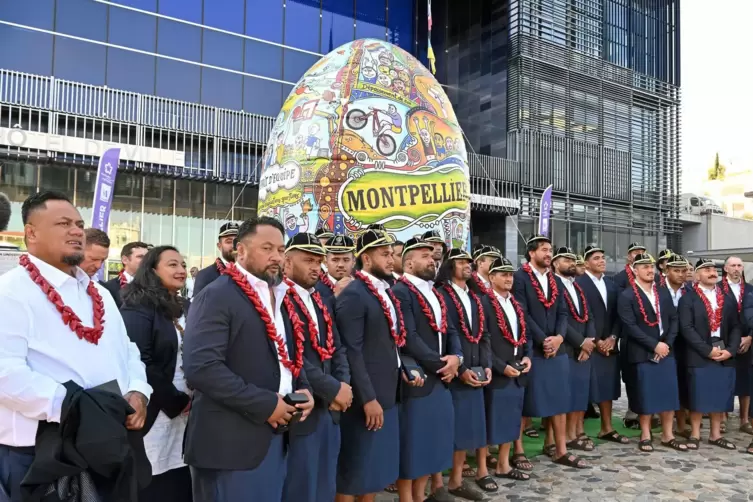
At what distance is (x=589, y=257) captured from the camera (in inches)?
275

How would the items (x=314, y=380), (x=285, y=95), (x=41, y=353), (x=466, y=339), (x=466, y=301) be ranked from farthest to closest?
1. (x=285, y=95)
2. (x=466, y=301)
3. (x=466, y=339)
4. (x=314, y=380)
5. (x=41, y=353)

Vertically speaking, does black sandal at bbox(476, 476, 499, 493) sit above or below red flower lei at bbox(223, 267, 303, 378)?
below

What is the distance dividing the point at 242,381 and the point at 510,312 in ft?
10.9

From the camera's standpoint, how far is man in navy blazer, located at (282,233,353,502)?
3.26 m

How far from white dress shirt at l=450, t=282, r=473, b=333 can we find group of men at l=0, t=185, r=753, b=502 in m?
0.02

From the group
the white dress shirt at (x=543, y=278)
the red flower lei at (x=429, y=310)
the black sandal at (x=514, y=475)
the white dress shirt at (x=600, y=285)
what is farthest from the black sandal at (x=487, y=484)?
the white dress shirt at (x=600, y=285)

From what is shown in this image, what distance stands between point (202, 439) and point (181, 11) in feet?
55.4

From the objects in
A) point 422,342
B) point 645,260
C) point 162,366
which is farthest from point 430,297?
point 645,260

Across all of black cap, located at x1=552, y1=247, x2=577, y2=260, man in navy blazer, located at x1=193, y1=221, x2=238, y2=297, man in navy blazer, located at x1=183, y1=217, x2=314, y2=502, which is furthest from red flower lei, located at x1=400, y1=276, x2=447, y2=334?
black cap, located at x1=552, y1=247, x2=577, y2=260

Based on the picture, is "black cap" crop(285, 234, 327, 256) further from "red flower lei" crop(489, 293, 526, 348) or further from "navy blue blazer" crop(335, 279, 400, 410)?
"red flower lei" crop(489, 293, 526, 348)

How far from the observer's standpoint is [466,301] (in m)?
5.24

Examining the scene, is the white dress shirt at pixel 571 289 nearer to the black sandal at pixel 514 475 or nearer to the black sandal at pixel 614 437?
the black sandal at pixel 614 437

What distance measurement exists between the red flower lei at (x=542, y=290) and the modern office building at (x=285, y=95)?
8438mm

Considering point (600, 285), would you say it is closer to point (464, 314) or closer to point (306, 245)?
point (464, 314)
